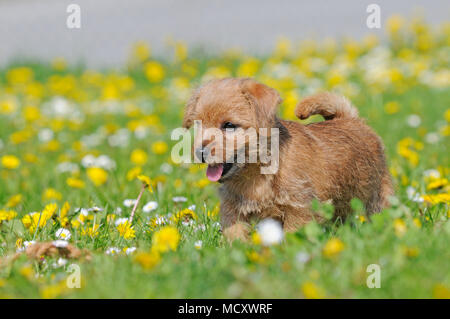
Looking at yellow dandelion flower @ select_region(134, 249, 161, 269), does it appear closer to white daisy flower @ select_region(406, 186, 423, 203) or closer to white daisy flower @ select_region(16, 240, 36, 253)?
white daisy flower @ select_region(16, 240, 36, 253)

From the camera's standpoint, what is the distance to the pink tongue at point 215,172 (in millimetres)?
2918

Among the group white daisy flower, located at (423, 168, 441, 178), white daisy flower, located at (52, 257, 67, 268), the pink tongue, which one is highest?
the pink tongue

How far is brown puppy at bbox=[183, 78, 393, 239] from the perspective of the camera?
296cm

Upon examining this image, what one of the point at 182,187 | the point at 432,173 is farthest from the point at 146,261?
the point at 432,173

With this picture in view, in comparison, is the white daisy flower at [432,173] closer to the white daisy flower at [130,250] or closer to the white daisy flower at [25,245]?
the white daisy flower at [130,250]

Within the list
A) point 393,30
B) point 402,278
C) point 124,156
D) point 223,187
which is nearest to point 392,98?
point 393,30

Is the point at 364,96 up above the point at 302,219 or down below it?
above

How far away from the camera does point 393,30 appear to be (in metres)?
8.51

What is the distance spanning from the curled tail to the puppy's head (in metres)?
0.51

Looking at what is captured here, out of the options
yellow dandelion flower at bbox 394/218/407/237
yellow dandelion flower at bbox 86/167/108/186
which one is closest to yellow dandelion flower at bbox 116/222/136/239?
yellow dandelion flower at bbox 86/167/108/186

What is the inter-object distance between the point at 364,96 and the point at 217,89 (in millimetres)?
4053

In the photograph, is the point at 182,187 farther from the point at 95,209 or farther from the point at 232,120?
the point at 232,120
